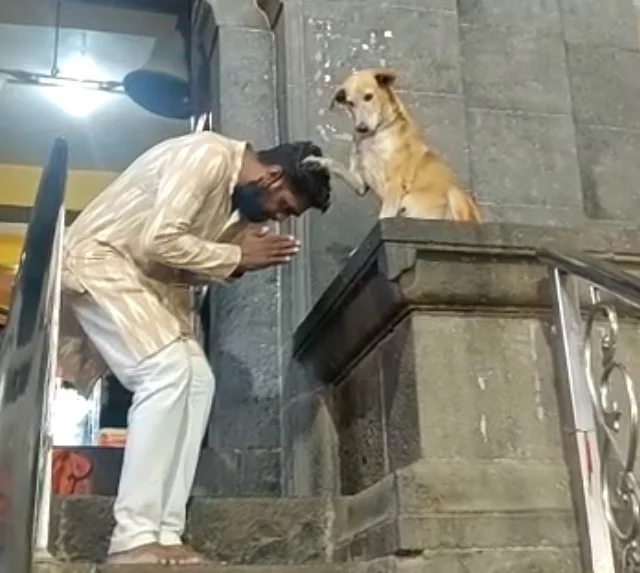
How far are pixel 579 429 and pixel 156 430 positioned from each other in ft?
3.46

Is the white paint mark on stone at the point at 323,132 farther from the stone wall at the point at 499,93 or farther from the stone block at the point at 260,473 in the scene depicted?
the stone block at the point at 260,473

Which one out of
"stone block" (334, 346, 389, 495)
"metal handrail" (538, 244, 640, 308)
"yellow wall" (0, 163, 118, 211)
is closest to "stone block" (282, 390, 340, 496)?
"stone block" (334, 346, 389, 495)

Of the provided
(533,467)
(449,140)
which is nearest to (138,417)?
(533,467)

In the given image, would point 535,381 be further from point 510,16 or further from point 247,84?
A: point 510,16

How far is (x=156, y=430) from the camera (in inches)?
115

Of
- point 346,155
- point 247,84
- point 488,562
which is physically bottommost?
point 488,562

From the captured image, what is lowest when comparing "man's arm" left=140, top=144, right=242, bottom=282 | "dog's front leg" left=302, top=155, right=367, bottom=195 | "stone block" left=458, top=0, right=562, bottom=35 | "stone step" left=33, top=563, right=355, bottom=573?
"stone step" left=33, top=563, right=355, bottom=573

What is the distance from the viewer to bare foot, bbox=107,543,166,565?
2.74 m

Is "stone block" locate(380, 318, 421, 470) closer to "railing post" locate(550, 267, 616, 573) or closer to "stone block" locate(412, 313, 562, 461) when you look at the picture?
"stone block" locate(412, 313, 562, 461)

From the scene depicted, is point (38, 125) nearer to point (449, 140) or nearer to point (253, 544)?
point (449, 140)

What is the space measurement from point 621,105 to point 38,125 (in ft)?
14.2

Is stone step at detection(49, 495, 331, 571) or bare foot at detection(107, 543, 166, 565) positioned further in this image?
stone step at detection(49, 495, 331, 571)

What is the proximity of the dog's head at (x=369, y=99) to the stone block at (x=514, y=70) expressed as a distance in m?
1.09

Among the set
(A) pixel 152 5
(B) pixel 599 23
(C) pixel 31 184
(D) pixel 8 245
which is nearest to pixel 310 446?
(B) pixel 599 23
